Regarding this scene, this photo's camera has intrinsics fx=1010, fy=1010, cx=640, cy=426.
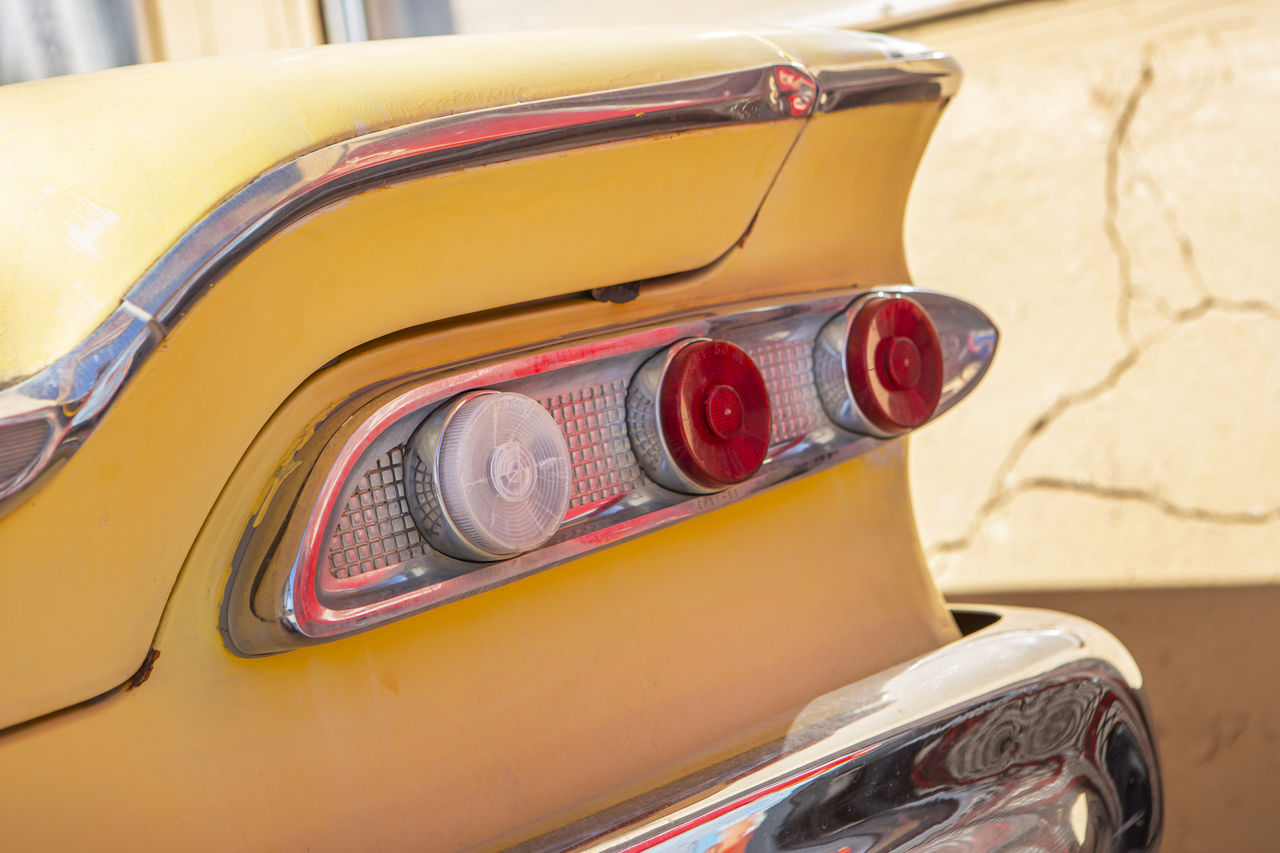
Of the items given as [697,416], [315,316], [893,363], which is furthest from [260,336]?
[893,363]

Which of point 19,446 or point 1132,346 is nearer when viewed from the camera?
point 19,446

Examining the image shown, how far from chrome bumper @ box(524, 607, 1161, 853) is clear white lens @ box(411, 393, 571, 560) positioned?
0.83 ft

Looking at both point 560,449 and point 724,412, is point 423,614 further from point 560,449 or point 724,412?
point 724,412

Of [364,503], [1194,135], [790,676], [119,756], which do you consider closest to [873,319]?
Answer: [790,676]

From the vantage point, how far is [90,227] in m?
0.67

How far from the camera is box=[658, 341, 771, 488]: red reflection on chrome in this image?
91 cm

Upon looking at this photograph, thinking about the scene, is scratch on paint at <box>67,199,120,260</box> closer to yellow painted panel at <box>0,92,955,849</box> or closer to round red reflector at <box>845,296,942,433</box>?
yellow painted panel at <box>0,92,955,849</box>

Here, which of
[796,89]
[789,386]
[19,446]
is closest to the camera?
[19,446]

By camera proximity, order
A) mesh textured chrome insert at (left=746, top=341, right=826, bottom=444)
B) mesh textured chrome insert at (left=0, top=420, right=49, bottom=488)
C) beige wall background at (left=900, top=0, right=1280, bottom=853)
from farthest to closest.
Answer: beige wall background at (left=900, top=0, right=1280, bottom=853) → mesh textured chrome insert at (left=746, top=341, right=826, bottom=444) → mesh textured chrome insert at (left=0, top=420, right=49, bottom=488)

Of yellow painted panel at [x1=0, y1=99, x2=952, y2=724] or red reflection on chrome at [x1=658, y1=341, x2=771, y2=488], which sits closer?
yellow painted panel at [x1=0, y1=99, x2=952, y2=724]

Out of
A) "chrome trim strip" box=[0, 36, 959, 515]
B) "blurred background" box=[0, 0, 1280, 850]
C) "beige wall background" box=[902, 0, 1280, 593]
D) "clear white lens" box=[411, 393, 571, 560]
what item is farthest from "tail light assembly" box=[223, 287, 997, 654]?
"beige wall background" box=[902, 0, 1280, 593]

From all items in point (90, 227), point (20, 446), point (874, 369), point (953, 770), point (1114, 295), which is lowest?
point (953, 770)

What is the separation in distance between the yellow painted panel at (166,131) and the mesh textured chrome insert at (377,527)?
224mm

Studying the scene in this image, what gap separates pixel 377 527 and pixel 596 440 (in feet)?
0.69
